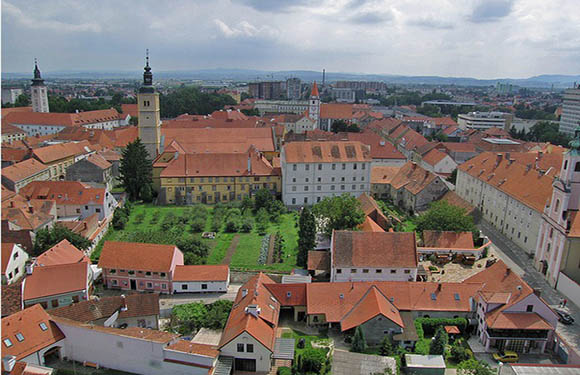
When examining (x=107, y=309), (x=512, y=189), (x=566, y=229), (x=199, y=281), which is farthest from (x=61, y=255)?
(x=512, y=189)

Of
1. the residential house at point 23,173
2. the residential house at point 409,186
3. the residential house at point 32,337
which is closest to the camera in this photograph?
the residential house at point 32,337

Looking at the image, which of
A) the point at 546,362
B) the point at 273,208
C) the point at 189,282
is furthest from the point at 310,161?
the point at 546,362

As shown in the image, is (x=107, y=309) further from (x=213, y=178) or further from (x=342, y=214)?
(x=213, y=178)

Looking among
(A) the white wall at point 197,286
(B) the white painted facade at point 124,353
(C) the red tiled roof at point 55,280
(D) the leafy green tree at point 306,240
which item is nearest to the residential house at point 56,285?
(C) the red tiled roof at point 55,280

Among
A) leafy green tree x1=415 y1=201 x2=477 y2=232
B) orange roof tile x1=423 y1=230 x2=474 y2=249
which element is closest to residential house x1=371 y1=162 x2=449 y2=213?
leafy green tree x1=415 y1=201 x2=477 y2=232

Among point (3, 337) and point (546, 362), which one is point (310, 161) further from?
point (3, 337)

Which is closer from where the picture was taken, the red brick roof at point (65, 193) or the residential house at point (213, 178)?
the red brick roof at point (65, 193)

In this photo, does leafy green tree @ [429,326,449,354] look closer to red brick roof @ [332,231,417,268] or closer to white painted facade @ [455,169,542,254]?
red brick roof @ [332,231,417,268]

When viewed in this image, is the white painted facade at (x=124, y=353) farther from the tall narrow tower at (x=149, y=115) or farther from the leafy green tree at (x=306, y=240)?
the tall narrow tower at (x=149, y=115)
